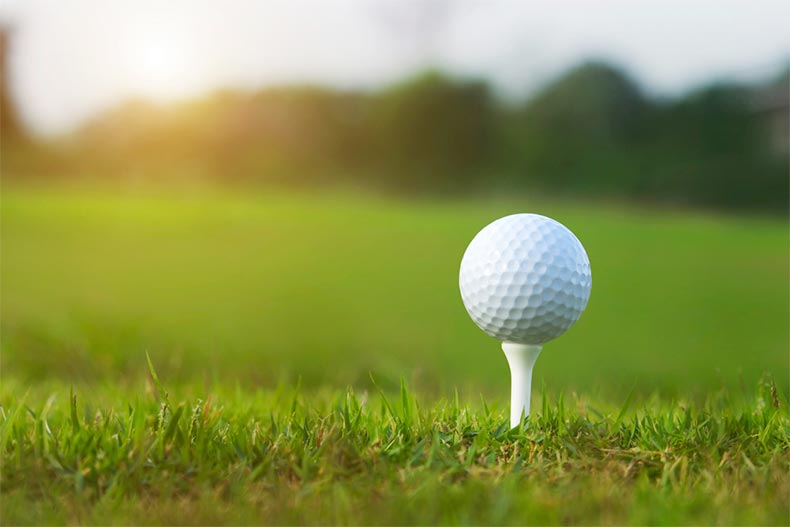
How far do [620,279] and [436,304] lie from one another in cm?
322

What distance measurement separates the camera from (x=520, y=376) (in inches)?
87.7

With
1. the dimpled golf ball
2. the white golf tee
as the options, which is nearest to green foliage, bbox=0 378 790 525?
the white golf tee

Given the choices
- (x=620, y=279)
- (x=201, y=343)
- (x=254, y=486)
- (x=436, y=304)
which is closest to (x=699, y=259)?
(x=620, y=279)

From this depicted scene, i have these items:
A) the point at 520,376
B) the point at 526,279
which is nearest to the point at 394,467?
the point at 520,376

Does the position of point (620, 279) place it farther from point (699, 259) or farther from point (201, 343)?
point (201, 343)

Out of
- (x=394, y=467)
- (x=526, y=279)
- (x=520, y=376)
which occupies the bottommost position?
(x=394, y=467)

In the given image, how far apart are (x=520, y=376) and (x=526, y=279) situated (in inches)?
12.4

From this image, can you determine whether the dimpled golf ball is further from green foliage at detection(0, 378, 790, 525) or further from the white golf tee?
green foliage at detection(0, 378, 790, 525)

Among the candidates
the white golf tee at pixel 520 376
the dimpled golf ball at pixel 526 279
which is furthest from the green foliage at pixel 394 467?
the dimpled golf ball at pixel 526 279

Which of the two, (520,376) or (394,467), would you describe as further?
(520,376)

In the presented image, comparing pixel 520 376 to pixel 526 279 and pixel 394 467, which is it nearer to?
pixel 526 279

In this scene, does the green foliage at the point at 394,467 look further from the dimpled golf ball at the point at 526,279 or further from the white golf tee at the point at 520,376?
the dimpled golf ball at the point at 526,279

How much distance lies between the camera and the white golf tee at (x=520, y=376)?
2.18 meters

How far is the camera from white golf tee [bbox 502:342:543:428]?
7.16 feet
